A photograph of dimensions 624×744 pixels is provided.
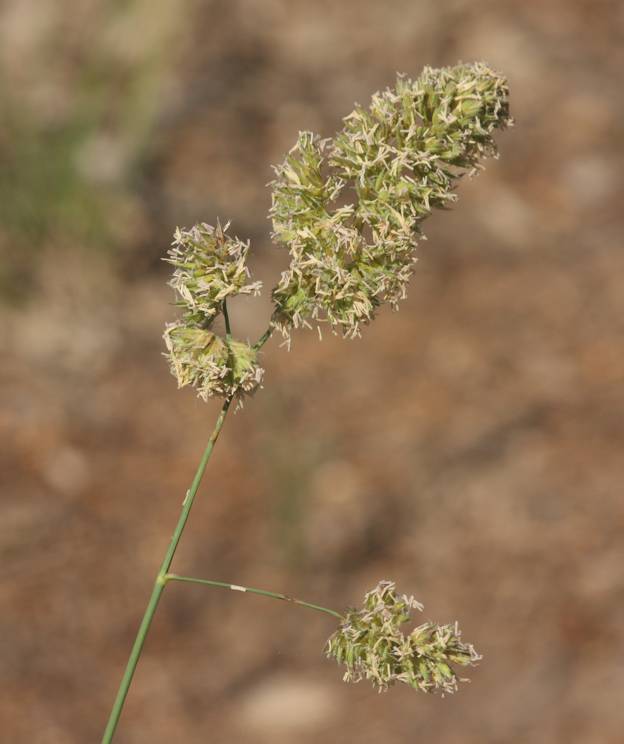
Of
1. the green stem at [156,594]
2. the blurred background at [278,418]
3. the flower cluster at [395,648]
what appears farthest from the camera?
the blurred background at [278,418]

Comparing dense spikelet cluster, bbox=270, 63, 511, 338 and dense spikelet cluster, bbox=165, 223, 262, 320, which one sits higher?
dense spikelet cluster, bbox=270, 63, 511, 338

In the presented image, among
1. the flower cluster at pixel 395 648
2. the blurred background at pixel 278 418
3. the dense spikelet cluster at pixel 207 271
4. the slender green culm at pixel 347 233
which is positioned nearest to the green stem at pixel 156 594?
the slender green culm at pixel 347 233

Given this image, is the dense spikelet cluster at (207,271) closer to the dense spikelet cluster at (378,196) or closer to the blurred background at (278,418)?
the dense spikelet cluster at (378,196)

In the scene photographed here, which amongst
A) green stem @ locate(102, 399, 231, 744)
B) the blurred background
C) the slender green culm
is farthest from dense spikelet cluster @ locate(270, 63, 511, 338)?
the blurred background

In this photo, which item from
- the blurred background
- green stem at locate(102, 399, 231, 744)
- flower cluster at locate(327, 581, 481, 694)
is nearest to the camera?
green stem at locate(102, 399, 231, 744)

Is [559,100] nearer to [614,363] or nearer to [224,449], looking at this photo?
[614,363]

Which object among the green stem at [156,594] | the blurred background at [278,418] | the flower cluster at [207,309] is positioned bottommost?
the green stem at [156,594]

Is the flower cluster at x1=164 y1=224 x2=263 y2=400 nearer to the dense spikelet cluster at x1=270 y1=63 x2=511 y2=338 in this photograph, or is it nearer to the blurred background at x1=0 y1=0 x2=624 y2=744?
the dense spikelet cluster at x1=270 y1=63 x2=511 y2=338
